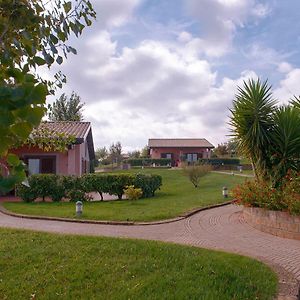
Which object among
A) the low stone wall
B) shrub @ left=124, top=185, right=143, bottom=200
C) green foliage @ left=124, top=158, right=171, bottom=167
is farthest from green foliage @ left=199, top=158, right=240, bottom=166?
the low stone wall

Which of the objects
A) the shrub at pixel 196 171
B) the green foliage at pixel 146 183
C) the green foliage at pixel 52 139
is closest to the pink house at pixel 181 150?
the shrub at pixel 196 171

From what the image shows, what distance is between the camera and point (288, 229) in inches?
351

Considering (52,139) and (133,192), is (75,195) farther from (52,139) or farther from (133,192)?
(52,139)

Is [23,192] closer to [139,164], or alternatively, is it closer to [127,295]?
[127,295]

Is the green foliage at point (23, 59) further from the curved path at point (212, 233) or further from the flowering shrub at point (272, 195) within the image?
the flowering shrub at point (272, 195)

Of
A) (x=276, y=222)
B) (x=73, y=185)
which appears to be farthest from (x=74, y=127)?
(x=276, y=222)

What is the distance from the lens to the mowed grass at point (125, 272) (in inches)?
187

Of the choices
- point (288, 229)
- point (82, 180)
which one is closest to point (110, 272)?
point (288, 229)

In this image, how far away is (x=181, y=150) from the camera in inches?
2216

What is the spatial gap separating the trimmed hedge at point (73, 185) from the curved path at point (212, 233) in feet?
13.1

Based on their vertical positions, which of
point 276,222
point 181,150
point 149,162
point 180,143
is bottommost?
point 276,222

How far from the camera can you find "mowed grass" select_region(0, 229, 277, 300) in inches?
187

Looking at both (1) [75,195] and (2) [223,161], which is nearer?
(1) [75,195]

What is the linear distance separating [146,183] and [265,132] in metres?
8.16
